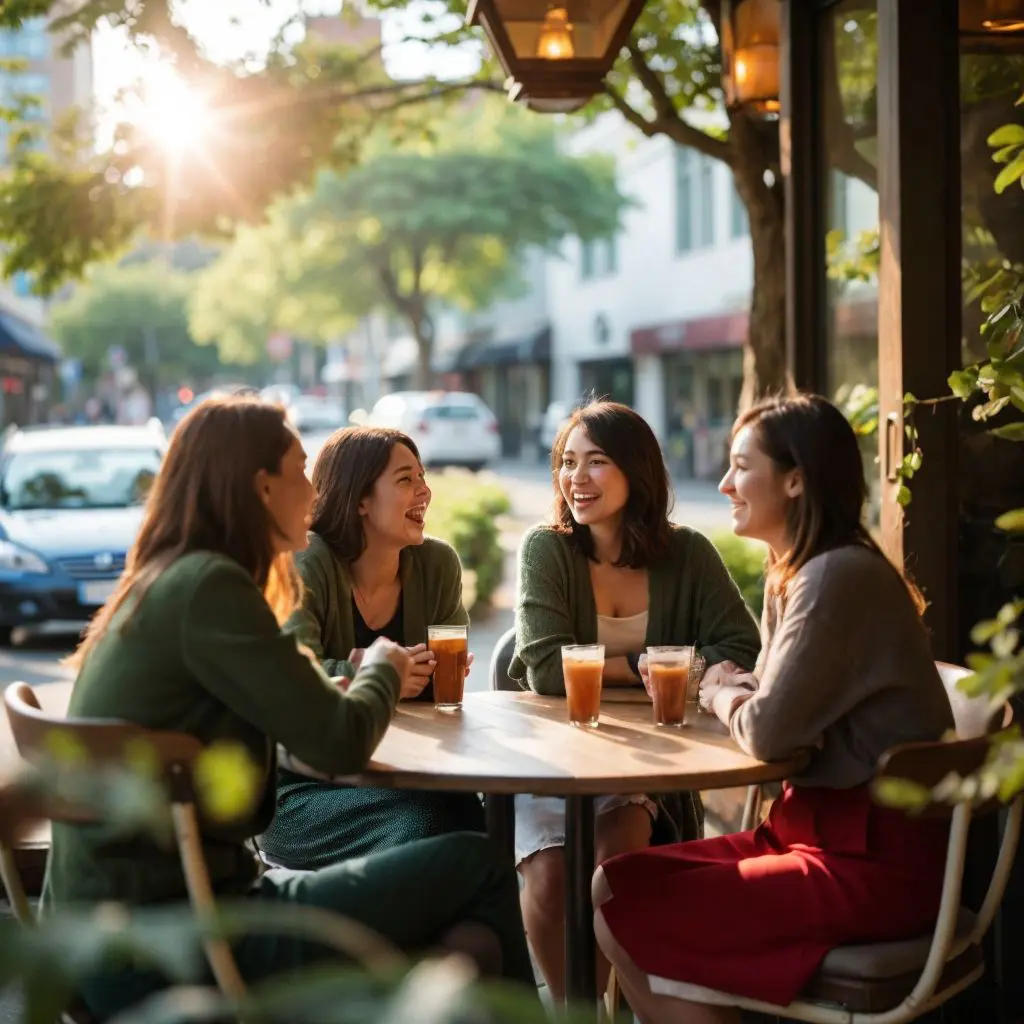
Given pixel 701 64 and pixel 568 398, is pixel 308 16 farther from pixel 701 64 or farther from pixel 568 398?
pixel 568 398

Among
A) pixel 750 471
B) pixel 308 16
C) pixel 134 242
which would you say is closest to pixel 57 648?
pixel 134 242

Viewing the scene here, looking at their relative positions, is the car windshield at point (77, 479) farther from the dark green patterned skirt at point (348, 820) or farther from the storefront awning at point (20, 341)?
the storefront awning at point (20, 341)

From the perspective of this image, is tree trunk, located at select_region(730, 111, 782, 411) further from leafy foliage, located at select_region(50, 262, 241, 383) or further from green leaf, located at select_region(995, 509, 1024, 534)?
leafy foliage, located at select_region(50, 262, 241, 383)

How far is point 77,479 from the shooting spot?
1170 cm

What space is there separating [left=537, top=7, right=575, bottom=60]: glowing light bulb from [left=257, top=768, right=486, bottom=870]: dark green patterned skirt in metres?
2.85

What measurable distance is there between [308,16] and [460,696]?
7361 millimetres

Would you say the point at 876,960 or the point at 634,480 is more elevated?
the point at 634,480

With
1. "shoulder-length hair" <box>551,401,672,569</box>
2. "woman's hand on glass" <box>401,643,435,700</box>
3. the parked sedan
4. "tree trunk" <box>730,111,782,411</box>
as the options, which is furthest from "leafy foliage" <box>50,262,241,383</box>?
"woman's hand on glass" <box>401,643,435,700</box>

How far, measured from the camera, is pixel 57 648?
11234mm

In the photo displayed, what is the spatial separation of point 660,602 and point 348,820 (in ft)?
3.09

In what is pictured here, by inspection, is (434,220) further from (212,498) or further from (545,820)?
(212,498)

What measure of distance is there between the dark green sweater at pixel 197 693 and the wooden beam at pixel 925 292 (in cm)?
232

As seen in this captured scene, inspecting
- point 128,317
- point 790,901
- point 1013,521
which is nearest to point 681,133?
point 790,901

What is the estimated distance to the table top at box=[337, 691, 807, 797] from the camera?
271cm
